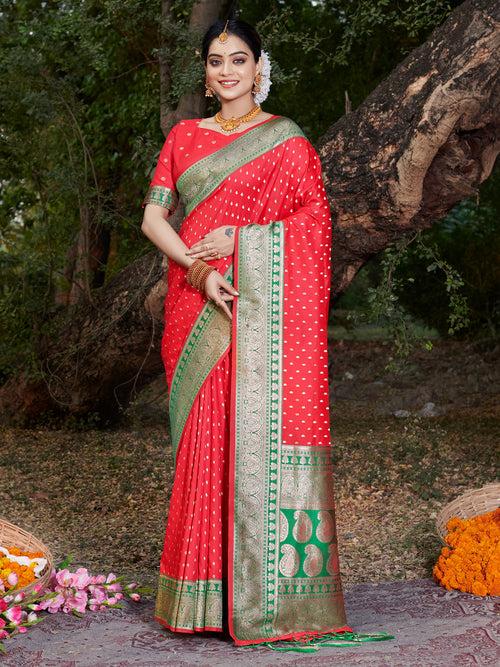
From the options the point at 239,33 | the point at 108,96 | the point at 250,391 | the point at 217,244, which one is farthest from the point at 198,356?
the point at 108,96

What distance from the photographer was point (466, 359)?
10773 mm

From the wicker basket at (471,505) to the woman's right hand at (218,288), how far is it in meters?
1.77

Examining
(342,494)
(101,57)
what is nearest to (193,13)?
(101,57)

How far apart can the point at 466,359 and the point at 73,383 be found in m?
5.07

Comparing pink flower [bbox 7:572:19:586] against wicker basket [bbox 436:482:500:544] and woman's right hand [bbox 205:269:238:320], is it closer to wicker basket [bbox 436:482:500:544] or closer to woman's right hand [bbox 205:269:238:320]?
woman's right hand [bbox 205:269:238:320]

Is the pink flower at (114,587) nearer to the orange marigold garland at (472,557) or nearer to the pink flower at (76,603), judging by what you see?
the pink flower at (76,603)

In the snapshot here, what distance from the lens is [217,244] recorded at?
3412 mm

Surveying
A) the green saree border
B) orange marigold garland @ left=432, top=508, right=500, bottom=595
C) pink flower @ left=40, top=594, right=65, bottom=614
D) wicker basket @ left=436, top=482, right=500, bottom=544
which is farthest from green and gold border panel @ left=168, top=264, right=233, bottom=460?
wicker basket @ left=436, top=482, right=500, bottom=544

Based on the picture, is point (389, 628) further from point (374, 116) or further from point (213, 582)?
point (374, 116)

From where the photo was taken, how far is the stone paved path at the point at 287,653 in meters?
3.20

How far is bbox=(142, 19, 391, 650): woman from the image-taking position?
133 inches

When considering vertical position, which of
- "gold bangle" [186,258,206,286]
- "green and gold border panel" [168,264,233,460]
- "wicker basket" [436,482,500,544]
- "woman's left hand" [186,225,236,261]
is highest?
"woman's left hand" [186,225,236,261]

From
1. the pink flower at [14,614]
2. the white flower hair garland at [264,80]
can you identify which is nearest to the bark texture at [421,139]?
the white flower hair garland at [264,80]

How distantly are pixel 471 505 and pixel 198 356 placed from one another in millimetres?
1822
